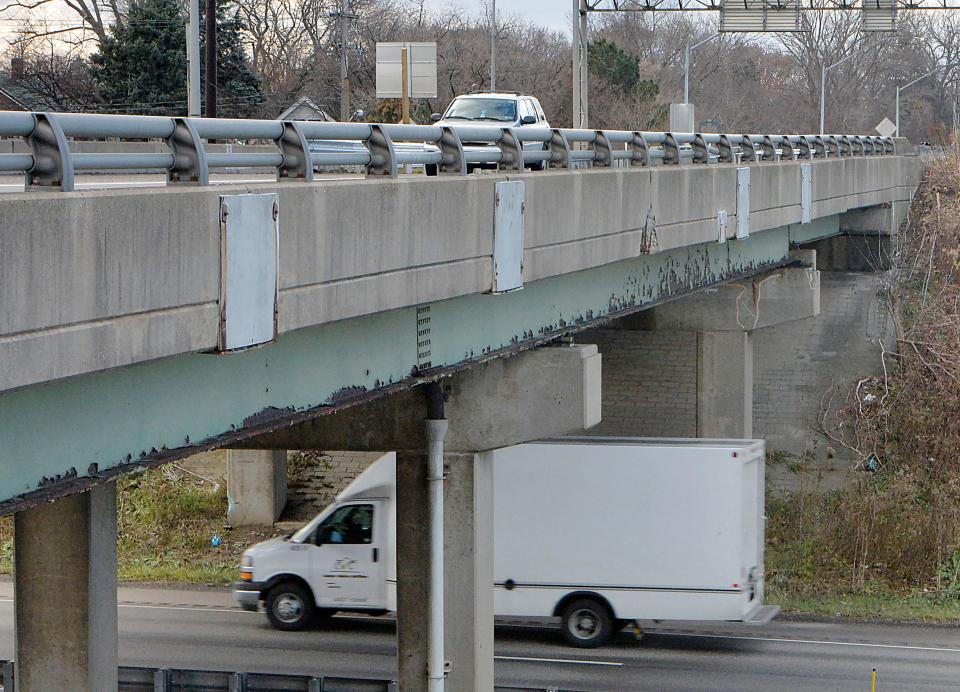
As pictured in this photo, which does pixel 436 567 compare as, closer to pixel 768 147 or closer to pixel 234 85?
pixel 768 147

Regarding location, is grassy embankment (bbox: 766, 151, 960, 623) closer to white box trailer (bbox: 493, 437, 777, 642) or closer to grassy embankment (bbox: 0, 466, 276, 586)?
white box trailer (bbox: 493, 437, 777, 642)

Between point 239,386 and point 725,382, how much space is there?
67.5ft

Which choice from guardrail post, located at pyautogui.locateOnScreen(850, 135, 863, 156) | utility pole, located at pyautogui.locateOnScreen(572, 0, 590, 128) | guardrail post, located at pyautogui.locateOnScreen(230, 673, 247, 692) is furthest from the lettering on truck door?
guardrail post, located at pyautogui.locateOnScreen(850, 135, 863, 156)

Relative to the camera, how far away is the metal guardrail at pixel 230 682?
44.6 ft

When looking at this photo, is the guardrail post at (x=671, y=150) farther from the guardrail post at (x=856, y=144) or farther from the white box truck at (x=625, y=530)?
the guardrail post at (x=856, y=144)

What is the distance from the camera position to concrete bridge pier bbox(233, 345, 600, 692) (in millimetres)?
13234

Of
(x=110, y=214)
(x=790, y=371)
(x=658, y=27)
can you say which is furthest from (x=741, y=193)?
(x=658, y=27)

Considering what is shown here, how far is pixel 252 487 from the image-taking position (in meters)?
28.8

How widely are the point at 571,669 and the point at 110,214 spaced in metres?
13.9

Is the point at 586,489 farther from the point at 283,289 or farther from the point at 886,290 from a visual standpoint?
the point at 886,290

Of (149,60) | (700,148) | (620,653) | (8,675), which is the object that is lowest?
(620,653)

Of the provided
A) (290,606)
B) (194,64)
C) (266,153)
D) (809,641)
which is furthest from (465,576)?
(194,64)

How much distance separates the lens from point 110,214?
5578 millimetres

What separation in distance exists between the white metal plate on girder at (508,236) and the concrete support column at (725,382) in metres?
16.3
